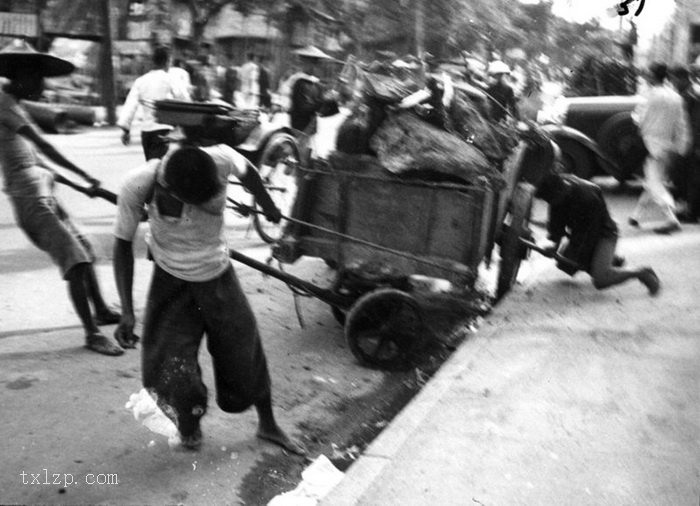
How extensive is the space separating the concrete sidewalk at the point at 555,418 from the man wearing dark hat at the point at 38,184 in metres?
2.12

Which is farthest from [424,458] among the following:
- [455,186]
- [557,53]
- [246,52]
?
[246,52]

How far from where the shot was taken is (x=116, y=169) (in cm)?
1346

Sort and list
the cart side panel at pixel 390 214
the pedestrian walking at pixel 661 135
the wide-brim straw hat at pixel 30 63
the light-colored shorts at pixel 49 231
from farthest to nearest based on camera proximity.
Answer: the pedestrian walking at pixel 661 135 → the cart side panel at pixel 390 214 → the light-colored shorts at pixel 49 231 → the wide-brim straw hat at pixel 30 63

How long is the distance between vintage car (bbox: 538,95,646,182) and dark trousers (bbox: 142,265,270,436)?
8118mm

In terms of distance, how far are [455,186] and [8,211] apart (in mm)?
6191

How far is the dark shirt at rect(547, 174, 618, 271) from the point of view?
6445mm

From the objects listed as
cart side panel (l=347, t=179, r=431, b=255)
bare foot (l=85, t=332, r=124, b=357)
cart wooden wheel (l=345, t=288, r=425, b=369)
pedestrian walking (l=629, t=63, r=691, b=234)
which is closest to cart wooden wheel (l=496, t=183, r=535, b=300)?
cart side panel (l=347, t=179, r=431, b=255)

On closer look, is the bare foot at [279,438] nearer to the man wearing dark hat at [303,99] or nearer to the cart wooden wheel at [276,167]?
the cart wooden wheel at [276,167]

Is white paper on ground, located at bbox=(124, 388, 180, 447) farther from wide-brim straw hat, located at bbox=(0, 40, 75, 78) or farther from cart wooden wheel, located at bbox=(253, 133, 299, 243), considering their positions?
cart wooden wheel, located at bbox=(253, 133, 299, 243)

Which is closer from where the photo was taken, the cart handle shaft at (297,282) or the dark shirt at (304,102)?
the cart handle shaft at (297,282)

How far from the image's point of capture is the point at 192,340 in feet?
12.1

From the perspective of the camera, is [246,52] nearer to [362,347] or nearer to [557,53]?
[557,53]

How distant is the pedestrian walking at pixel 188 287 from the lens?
3.50 m

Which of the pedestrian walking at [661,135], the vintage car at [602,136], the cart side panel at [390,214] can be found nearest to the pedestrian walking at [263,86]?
the vintage car at [602,136]
